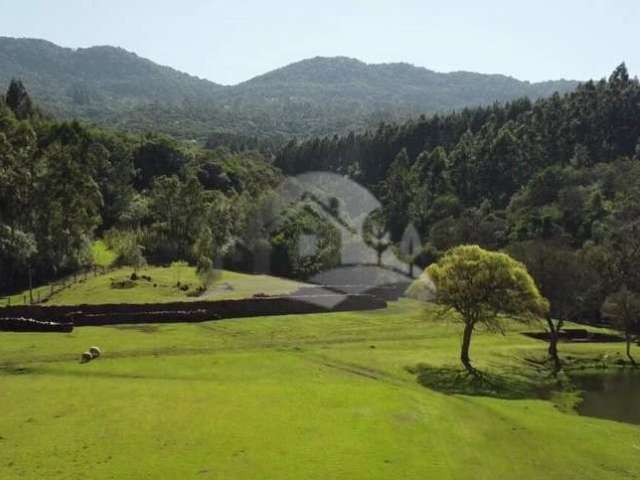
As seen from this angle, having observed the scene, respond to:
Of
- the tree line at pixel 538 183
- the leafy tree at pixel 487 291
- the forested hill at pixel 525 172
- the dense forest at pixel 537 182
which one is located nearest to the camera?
the leafy tree at pixel 487 291

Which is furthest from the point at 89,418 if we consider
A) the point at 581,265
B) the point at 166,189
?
the point at 166,189

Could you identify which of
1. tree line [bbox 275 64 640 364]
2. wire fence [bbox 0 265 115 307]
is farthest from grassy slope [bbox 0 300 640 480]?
tree line [bbox 275 64 640 364]

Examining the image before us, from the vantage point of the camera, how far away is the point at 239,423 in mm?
32594

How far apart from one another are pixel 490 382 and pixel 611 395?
30.0 feet

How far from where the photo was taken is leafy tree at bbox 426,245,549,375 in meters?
51.8

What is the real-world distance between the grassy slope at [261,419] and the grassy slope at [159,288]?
1853cm

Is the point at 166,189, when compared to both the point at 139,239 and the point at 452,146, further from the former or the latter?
the point at 452,146

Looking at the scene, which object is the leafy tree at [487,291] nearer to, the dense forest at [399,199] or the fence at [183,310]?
the dense forest at [399,199]

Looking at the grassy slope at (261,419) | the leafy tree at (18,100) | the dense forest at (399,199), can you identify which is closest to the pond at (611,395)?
the grassy slope at (261,419)

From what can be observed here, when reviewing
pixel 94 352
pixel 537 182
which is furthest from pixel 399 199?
pixel 94 352

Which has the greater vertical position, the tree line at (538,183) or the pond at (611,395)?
the tree line at (538,183)

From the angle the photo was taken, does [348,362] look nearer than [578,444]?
No

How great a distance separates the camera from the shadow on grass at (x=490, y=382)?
4569 cm

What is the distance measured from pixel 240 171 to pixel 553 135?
3105 inches
